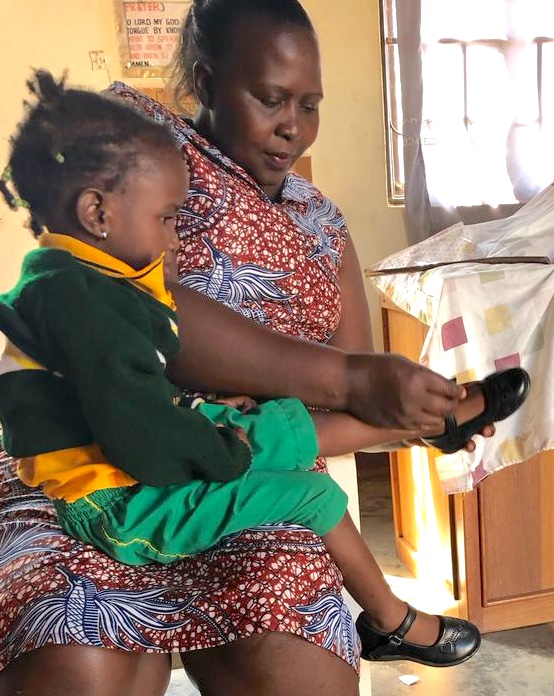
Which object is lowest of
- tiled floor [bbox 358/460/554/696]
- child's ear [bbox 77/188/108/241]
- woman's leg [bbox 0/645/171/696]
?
tiled floor [bbox 358/460/554/696]

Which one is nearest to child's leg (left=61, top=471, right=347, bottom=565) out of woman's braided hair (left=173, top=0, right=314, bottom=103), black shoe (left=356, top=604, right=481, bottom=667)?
→ black shoe (left=356, top=604, right=481, bottom=667)

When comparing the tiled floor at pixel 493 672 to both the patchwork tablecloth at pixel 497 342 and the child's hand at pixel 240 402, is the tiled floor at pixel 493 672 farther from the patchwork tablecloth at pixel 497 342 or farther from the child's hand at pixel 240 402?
the child's hand at pixel 240 402

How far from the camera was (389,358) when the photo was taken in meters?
0.91

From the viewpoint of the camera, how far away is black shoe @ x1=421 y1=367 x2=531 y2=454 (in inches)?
40.0

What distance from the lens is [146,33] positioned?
2.56 meters

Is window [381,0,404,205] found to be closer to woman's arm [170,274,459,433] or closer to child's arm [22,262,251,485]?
woman's arm [170,274,459,433]

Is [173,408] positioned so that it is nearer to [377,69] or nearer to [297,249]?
[297,249]

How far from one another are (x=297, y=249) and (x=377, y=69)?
1.83 m

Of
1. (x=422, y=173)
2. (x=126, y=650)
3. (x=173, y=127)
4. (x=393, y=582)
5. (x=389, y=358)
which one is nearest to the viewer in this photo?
(x=126, y=650)

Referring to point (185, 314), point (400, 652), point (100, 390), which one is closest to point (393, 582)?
point (400, 652)

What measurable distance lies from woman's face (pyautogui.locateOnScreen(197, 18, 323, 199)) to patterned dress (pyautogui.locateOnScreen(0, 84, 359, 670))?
7 centimetres

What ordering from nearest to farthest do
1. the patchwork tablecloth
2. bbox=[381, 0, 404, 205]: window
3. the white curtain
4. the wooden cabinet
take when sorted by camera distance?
the patchwork tablecloth, the wooden cabinet, the white curtain, bbox=[381, 0, 404, 205]: window

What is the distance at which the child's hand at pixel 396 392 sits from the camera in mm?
887

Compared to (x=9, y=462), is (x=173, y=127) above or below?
above
